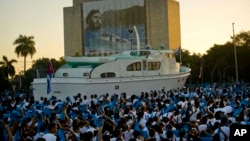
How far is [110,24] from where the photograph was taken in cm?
8944

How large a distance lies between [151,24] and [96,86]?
59.5 metres

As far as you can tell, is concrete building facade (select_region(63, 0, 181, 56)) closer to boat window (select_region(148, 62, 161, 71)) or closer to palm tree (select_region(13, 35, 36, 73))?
palm tree (select_region(13, 35, 36, 73))

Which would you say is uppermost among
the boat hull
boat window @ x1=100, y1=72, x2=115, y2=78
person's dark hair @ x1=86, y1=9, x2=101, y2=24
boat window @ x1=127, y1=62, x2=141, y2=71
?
person's dark hair @ x1=86, y1=9, x2=101, y2=24

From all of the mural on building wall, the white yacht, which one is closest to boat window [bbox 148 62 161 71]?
the white yacht

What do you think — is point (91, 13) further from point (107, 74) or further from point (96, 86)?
point (96, 86)

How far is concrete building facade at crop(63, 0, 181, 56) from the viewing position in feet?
275

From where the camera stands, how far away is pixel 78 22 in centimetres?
9175

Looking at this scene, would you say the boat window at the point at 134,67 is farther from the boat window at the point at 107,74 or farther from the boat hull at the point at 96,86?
the boat window at the point at 107,74

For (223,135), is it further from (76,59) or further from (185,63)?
(185,63)

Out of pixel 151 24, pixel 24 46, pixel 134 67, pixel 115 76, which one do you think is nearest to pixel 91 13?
pixel 151 24

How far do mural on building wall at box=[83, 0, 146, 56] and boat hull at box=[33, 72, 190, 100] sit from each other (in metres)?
55.8

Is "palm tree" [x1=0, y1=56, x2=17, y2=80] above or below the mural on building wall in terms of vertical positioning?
below

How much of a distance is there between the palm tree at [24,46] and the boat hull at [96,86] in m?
49.6

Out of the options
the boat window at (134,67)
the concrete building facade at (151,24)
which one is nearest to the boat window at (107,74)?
the boat window at (134,67)
